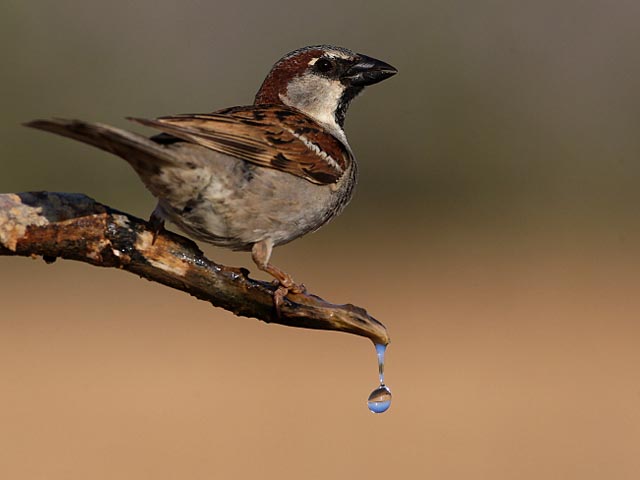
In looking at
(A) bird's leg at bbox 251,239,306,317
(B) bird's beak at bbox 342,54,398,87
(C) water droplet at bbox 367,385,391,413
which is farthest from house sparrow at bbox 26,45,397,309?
(C) water droplet at bbox 367,385,391,413

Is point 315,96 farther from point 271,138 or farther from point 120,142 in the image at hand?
point 120,142

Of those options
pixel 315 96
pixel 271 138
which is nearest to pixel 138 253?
pixel 271 138

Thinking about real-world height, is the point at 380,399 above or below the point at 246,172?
below

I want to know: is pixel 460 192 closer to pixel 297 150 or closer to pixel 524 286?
pixel 524 286

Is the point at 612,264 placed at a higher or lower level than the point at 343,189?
higher

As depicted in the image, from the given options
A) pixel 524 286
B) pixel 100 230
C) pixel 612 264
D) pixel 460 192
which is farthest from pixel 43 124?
pixel 460 192

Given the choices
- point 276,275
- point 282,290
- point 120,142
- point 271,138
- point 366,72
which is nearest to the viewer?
point 120,142

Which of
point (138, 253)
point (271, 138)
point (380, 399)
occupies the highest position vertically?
point (271, 138)
